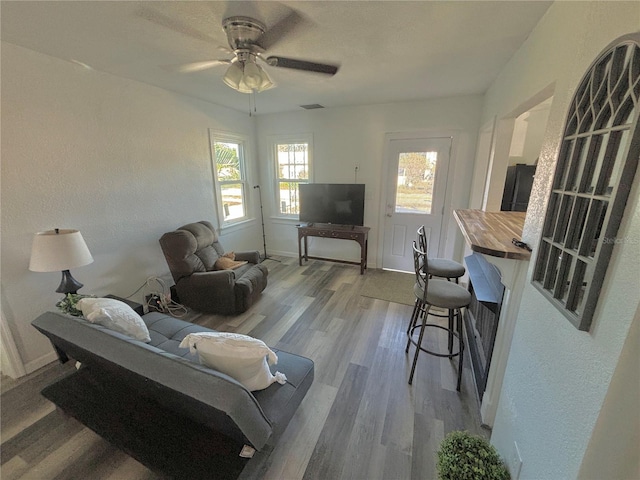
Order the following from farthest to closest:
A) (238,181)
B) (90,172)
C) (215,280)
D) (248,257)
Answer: (238,181) → (248,257) → (215,280) → (90,172)

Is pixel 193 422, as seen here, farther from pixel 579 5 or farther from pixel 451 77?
pixel 451 77

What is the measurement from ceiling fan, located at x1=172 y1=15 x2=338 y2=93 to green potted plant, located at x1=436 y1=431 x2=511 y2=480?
2313mm

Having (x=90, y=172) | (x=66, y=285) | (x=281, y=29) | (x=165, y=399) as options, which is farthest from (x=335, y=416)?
(x=90, y=172)

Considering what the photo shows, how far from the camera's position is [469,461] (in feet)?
3.98

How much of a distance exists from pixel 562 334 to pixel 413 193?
3.21m

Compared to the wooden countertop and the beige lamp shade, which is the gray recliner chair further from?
the wooden countertop

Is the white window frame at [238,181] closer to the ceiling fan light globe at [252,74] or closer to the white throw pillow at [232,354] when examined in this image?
the ceiling fan light globe at [252,74]

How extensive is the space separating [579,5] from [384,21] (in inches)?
37.1

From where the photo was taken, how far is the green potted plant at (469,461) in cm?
118

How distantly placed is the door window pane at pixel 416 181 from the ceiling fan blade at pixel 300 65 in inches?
92.1

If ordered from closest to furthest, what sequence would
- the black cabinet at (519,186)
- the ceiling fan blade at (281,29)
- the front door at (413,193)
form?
the ceiling fan blade at (281,29), the front door at (413,193), the black cabinet at (519,186)

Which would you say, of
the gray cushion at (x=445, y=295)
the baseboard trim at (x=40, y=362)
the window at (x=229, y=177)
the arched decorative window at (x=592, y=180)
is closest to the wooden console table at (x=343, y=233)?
the window at (x=229, y=177)

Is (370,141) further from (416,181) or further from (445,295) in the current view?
(445,295)

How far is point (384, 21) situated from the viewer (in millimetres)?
1623
